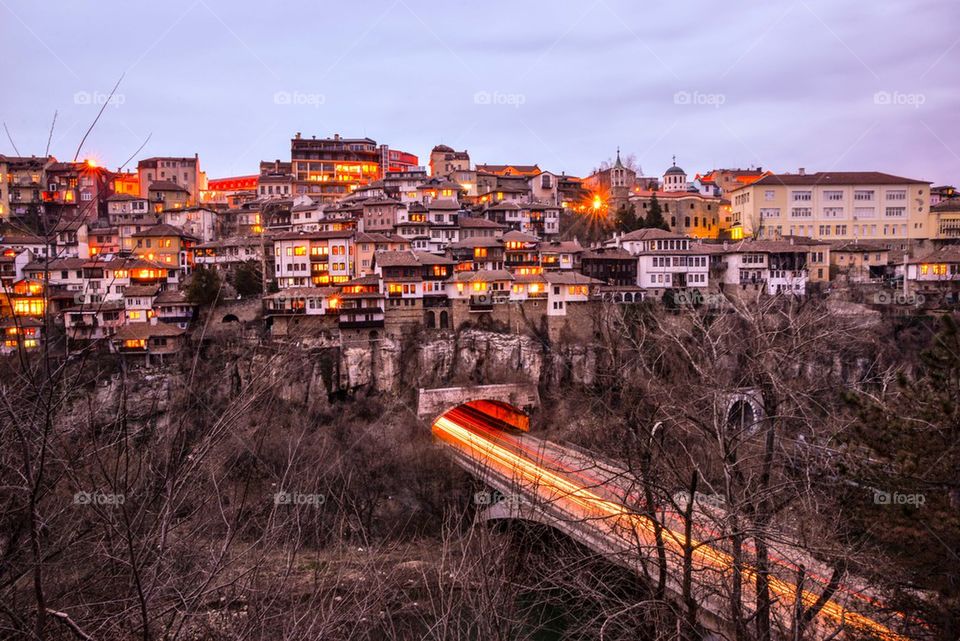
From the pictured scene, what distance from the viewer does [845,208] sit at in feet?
169

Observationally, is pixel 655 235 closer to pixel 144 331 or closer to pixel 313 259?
pixel 313 259

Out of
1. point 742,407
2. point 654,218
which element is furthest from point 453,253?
point 742,407

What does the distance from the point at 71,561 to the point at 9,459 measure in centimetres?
117

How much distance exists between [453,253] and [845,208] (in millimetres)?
34704

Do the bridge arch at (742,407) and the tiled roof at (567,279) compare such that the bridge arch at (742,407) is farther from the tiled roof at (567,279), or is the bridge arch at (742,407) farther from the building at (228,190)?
the building at (228,190)

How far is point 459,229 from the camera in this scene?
46.8m

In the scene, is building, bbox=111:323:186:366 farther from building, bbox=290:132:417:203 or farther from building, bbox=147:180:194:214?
building, bbox=290:132:417:203

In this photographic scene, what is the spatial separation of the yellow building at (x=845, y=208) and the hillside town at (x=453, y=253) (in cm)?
12

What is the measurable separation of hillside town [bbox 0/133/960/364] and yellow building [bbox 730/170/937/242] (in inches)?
4.8

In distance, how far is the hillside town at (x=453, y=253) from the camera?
36.9 metres

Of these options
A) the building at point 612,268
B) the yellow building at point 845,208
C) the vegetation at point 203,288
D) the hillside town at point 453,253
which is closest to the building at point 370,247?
the hillside town at point 453,253

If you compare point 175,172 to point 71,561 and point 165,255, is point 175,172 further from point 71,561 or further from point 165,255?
point 71,561

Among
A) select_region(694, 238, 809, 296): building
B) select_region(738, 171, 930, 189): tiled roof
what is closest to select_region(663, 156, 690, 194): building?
select_region(738, 171, 930, 189): tiled roof

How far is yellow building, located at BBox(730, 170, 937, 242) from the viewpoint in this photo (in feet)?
169
